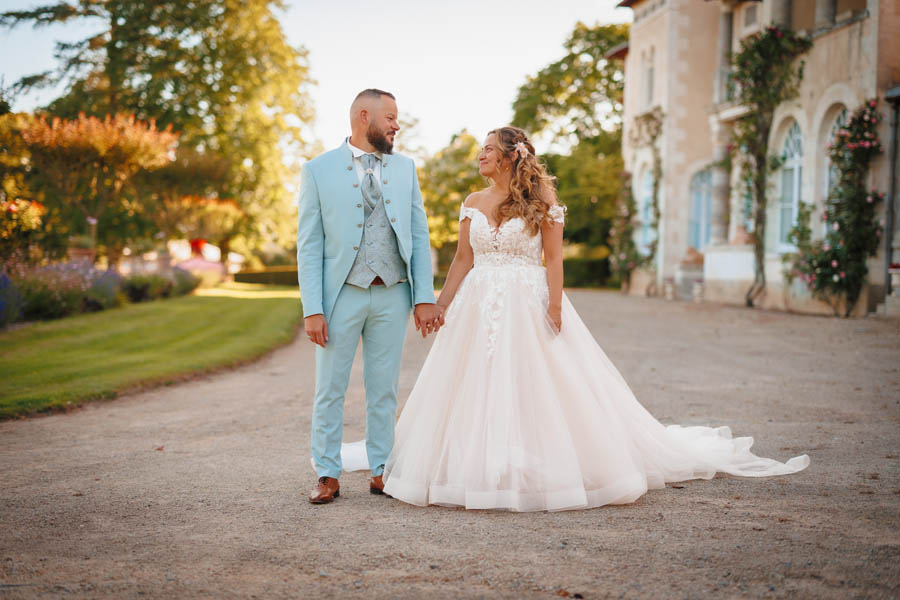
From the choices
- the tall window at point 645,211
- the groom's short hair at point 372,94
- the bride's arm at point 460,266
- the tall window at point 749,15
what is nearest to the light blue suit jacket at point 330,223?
the groom's short hair at point 372,94

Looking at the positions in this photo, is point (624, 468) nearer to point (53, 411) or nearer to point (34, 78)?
point (53, 411)

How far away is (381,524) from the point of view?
12.1 ft

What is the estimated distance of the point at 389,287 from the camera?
4.20 meters

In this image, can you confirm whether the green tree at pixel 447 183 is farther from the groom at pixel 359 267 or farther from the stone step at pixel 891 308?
the groom at pixel 359 267

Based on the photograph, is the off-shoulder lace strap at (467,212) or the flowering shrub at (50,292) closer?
the off-shoulder lace strap at (467,212)

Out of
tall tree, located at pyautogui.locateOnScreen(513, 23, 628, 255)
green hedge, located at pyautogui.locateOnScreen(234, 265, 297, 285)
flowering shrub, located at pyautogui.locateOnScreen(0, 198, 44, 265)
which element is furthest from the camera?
green hedge, located at pyautogui.locateOnScreen(234, 265, 297, 285)

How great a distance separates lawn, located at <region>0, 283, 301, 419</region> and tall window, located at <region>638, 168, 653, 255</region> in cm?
1238

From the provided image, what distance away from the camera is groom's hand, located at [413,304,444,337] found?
4.22 m

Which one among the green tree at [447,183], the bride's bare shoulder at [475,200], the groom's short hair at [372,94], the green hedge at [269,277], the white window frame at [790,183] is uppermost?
the green tree at [447,183]

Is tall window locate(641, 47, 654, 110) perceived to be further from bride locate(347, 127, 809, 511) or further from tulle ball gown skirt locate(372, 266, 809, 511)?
tulle ball gown skirt locate(372, 266, 809, 511)

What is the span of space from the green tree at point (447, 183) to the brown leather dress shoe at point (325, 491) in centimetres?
3749

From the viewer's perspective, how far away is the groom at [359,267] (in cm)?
406

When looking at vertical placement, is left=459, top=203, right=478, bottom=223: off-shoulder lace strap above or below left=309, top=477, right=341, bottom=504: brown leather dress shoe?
above

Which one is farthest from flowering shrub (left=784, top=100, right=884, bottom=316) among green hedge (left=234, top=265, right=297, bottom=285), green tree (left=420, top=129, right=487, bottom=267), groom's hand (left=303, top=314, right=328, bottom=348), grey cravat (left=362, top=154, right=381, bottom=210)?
green tree (left=420, top=129, right=487, bottom=267)
